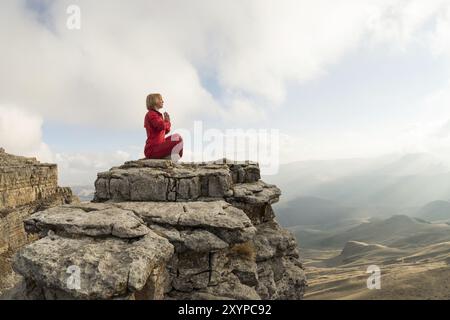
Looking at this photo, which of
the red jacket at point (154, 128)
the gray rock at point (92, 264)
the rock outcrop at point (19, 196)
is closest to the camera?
the gray rock at point (92, 264)

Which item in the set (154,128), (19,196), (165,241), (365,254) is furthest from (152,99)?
(365,254)

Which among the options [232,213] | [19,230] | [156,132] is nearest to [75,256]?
[232,213]

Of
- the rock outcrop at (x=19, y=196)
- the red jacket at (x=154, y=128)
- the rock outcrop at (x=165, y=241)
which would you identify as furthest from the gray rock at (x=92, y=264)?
the rock outcrop at (x=19, y=196)

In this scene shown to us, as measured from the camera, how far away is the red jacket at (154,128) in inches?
703

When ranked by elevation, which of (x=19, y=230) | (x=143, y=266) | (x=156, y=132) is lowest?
(x=19, y=230)

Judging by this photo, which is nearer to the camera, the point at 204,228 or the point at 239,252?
the point at 204,228

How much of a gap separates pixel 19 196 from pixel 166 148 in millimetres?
27443

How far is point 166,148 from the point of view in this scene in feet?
59.1

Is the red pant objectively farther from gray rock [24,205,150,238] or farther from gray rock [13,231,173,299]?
gray rock [13,231,173,299]

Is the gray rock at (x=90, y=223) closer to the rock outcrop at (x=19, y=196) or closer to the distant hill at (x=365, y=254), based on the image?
the rock outcrop at (x=19, y=196)

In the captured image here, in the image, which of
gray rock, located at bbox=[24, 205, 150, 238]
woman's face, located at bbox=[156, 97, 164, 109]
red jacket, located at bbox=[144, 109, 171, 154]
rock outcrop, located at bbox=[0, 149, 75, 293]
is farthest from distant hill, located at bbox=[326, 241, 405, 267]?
gray rock, located at bbox=[24, 205, 150, 238]
